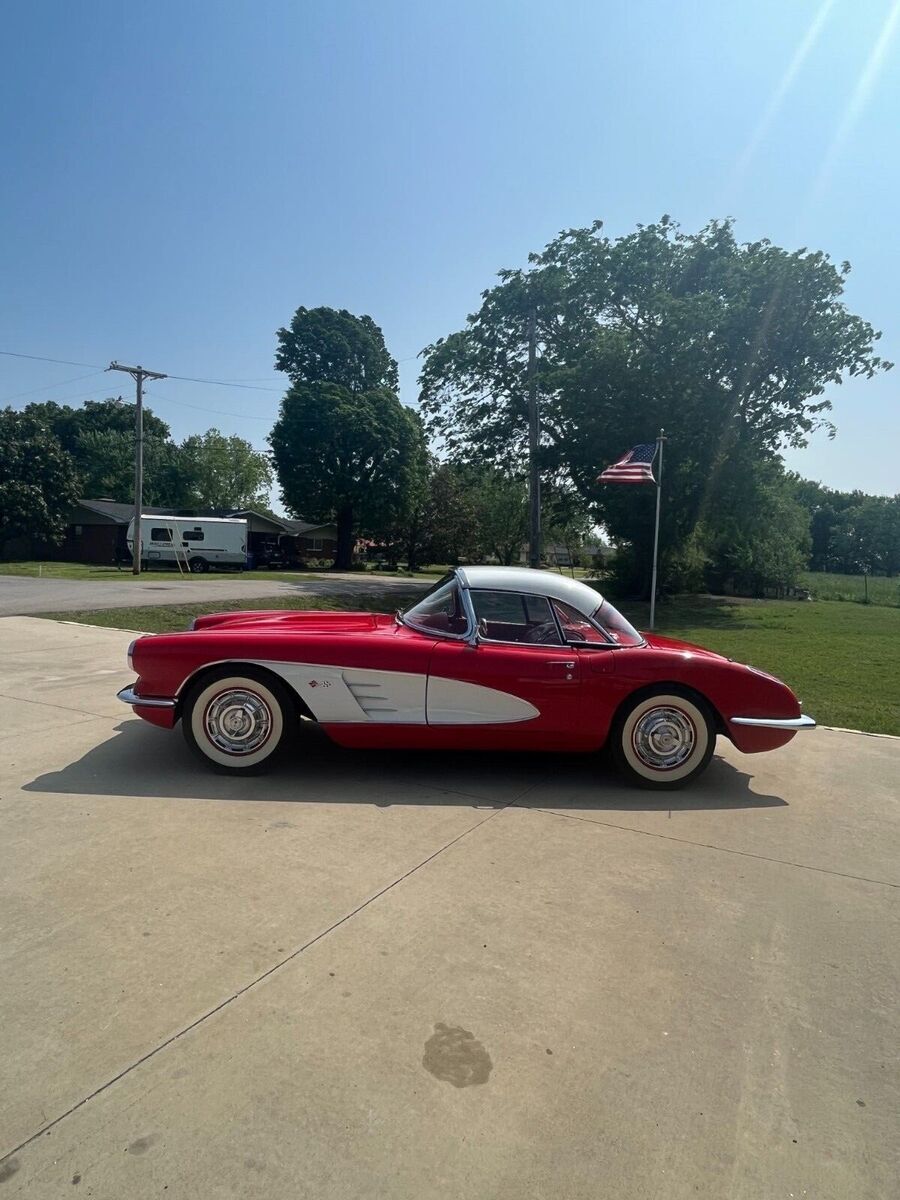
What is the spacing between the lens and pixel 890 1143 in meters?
1.93

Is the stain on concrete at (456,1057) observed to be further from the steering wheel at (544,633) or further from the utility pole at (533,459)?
the utility pole at (533,459)

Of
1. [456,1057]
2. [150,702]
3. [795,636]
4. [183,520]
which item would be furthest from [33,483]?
[456,1057]

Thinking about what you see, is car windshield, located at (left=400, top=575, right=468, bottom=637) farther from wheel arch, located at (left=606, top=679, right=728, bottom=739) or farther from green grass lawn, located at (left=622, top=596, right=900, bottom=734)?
green grass lawn, located at (left=622, top=596, right=900, bottom=734)

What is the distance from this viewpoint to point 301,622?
518 cm

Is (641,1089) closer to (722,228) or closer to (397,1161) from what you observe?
(397,1161)

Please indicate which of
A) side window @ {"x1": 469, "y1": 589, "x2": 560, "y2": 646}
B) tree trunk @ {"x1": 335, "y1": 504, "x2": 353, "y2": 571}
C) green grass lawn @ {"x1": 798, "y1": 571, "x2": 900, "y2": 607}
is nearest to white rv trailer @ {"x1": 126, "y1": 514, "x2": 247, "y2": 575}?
tree trunk @ {"x1": 335, "y1": 504, "x2": 353, "y2": 571}

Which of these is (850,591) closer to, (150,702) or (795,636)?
(795,636)

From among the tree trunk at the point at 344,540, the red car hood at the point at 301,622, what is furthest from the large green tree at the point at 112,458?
the red car hood at the point at 301,622

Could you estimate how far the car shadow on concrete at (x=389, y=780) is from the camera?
13.8ft

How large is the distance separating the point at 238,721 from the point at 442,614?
1.46 meters

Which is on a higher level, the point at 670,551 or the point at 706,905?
the point at 670,551

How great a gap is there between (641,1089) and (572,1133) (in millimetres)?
282

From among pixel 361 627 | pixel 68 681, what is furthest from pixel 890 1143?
pixel 68 681

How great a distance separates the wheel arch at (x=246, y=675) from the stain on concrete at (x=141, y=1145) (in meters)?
2.70
